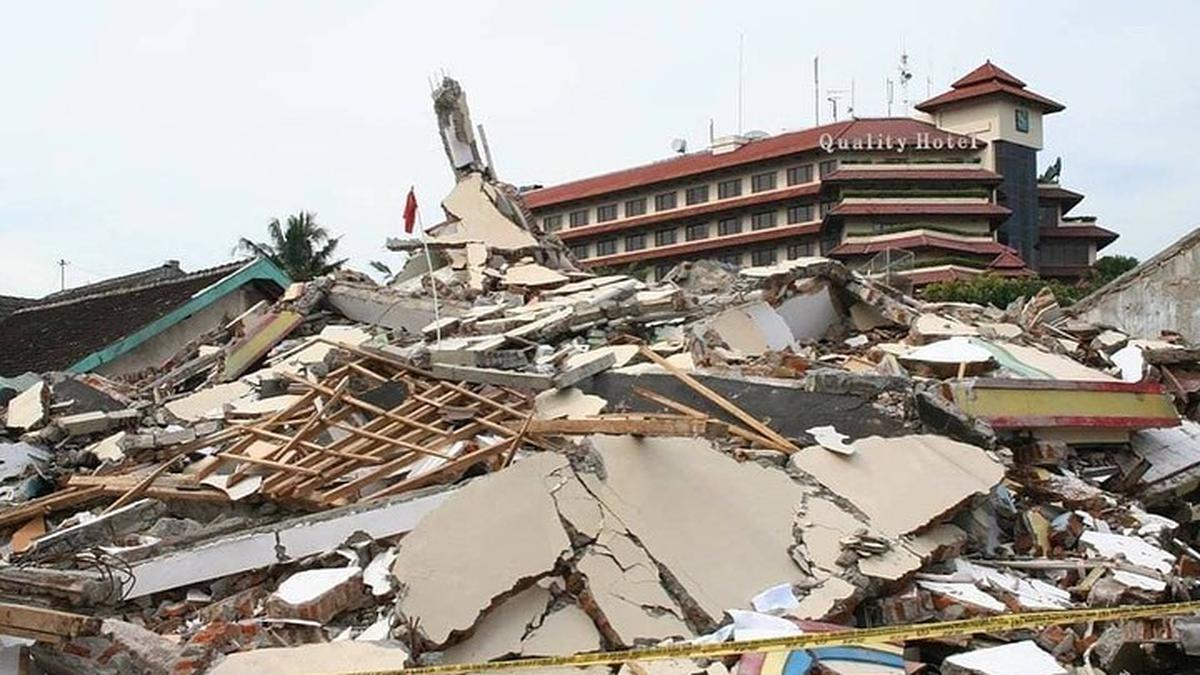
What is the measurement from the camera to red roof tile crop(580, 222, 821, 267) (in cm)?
4616

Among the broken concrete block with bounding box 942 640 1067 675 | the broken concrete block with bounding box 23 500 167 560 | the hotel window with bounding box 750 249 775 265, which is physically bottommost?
the broken concrete block with bounding box 942 640 1067 675

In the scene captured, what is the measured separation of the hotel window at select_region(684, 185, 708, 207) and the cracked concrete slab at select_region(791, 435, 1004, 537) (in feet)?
139

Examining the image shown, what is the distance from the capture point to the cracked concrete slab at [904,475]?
640cm

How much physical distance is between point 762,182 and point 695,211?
304 cm

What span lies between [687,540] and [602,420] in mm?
1180

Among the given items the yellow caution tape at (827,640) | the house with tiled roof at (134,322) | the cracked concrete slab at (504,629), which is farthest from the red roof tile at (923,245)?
the yellow caution tape at (827,640)

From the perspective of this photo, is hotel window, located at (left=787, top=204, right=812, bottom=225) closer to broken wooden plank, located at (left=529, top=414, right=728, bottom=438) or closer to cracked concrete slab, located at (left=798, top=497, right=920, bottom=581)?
broken wooden plank, located at (left=529, top=414, right=728, bottom=438)

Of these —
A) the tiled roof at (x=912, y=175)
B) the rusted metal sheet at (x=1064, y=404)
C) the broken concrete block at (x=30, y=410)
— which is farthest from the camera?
the tiled roof at (x=912, y=175)

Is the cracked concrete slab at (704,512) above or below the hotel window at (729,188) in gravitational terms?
below

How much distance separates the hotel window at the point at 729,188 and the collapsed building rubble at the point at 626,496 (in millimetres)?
37481

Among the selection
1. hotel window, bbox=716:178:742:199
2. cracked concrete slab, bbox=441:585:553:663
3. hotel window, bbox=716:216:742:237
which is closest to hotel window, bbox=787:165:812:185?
hotel window, bbox=716:178:742:199

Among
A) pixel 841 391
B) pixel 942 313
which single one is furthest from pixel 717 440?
pixel 942 313

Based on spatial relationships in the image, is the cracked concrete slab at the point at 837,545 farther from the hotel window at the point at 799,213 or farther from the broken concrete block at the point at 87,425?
the hotel window at the point at 799,213

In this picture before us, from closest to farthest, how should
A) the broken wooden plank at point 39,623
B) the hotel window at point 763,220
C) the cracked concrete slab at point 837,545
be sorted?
1. the broken wooden plank at point 39,623
2. the cracked concrete slab at point 837,545
3. the hotel window at point 763,220
